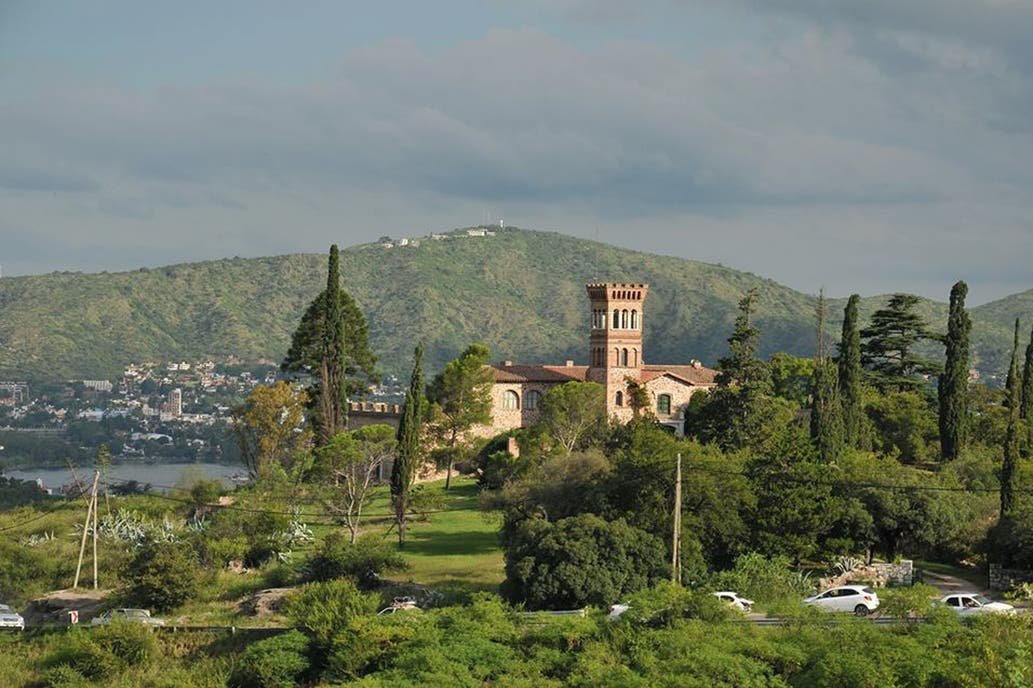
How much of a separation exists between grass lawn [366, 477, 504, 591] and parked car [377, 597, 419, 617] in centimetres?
234

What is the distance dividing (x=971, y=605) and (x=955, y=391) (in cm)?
2536

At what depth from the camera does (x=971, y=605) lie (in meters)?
37.9

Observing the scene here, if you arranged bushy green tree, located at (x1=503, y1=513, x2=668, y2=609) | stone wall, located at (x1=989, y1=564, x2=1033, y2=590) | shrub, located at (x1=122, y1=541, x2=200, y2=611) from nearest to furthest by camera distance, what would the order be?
bushy green tree, located at (x1=503, y1=513, x2=668, y2=609) → stone wall, located at (x1=989, y1=564, x2=1033, y2=590) → shrub, located at (x1=122, y1=541, x2=200, y2=611)

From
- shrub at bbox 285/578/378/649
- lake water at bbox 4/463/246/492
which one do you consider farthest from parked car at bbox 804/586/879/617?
lake water at bbox 4/463/246/492

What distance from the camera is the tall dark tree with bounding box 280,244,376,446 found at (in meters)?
67.0

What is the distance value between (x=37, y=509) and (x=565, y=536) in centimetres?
3684

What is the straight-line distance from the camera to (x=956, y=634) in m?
34.0

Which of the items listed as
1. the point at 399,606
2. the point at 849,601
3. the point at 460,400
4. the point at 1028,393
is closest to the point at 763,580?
the point at 849,601

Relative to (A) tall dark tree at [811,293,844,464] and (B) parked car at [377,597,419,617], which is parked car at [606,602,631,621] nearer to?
(B) parked car at [377,597,419,617]

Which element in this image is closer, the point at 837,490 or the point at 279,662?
the point at 279,662

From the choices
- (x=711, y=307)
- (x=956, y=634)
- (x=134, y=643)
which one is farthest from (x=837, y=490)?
(x=711, y=307)

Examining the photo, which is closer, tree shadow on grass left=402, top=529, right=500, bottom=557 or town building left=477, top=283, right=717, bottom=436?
tree shadow on grass left=402, top=529, right=500, bottom=557

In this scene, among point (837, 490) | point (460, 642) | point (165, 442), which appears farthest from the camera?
point (165, 442)

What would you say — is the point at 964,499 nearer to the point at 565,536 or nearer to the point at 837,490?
the point at 837,490
